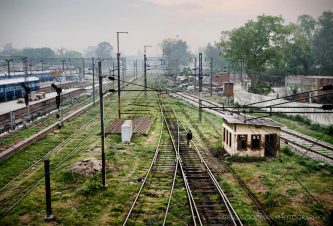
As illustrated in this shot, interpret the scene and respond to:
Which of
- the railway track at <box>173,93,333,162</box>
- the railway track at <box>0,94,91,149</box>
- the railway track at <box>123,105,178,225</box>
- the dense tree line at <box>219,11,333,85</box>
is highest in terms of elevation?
the dense tree line at <box>219,11,333,85</box>

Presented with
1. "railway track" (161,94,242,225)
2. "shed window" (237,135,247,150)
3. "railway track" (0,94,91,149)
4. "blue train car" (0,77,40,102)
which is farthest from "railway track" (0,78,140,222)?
"blue train car" (0,77,40,102)

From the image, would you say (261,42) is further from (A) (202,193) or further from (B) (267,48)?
(A) (202,193)

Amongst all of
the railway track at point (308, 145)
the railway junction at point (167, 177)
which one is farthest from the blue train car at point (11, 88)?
the railway track at point (308, 145)

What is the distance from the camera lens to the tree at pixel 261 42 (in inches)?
2165

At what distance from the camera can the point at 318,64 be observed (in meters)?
75.0

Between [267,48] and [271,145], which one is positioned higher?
[267,48]

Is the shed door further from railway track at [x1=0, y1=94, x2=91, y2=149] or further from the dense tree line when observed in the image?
the dense tree line

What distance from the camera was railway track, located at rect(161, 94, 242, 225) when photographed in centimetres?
1297

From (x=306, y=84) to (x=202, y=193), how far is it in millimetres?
40120

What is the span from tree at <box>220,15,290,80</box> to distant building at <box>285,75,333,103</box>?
4119 mm

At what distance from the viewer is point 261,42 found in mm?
56031

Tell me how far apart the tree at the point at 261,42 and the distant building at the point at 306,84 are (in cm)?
412

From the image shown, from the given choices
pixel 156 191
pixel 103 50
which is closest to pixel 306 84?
pixel 156 191

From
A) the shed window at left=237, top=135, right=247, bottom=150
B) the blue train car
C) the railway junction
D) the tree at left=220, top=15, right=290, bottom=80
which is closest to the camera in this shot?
the railway junction
